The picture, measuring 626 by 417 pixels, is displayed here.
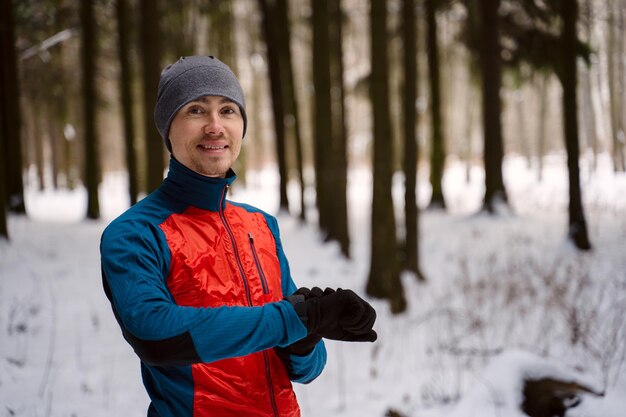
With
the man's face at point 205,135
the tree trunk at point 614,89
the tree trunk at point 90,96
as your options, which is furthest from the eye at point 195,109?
the tree trunk at point 614,89

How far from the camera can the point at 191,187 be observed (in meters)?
1.56

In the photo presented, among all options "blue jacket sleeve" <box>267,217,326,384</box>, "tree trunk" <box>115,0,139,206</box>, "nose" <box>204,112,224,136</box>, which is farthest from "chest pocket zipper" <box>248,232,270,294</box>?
"tree trunk" <box>115,0,139,206</box>

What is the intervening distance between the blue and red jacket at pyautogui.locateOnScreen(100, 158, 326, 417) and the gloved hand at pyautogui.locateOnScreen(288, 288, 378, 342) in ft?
0.13

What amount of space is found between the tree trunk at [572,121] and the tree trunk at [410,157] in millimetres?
2946

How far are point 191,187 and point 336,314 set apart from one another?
2.14 feet

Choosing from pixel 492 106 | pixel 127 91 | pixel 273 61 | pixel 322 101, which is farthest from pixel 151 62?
pixel 492 106

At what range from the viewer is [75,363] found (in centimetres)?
425

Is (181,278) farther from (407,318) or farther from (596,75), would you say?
(596,75)

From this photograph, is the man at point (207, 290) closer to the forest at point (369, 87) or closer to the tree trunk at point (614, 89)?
the forest at point (369, 87)

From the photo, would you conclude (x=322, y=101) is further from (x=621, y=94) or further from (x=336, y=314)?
(x=336, y=314)

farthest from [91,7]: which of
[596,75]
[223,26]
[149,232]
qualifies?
[596,75]

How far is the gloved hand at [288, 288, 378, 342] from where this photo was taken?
1.29m

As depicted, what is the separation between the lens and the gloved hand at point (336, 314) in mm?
1289

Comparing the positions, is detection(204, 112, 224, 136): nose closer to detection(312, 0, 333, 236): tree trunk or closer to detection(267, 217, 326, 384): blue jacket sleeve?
detection(267, 217, 326, 384): blue jacket sleeve
